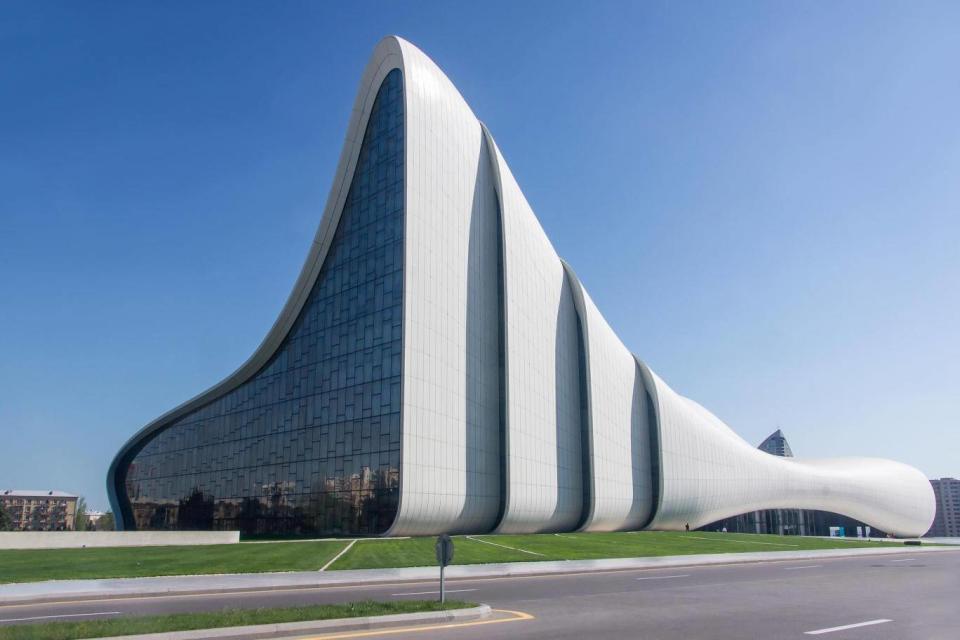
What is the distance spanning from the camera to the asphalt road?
37.9ft

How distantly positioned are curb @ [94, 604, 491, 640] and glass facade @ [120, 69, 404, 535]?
73.9ft

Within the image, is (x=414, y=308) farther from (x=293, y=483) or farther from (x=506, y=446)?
(x=293, y=483)

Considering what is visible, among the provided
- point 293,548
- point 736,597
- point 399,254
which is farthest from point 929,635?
point 399,254

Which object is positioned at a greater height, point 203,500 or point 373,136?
point 373,136

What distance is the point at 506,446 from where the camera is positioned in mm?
39625

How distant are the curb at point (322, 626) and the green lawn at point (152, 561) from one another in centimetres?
1050

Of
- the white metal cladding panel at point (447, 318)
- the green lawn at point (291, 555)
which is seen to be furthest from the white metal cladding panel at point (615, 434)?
the white metal cladding panel at point (447, 318)

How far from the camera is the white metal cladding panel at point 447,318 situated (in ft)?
117

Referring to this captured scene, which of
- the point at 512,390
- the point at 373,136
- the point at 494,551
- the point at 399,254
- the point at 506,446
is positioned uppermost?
the point at 373,136

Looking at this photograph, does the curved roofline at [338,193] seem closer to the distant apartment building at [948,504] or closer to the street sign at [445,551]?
the street sign at [445,551]

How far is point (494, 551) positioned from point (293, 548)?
802cm

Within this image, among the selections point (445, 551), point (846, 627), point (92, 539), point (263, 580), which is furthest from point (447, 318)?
point (846, 627)

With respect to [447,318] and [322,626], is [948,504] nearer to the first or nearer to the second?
[447,318]

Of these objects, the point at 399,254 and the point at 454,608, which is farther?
the point at 399,254
